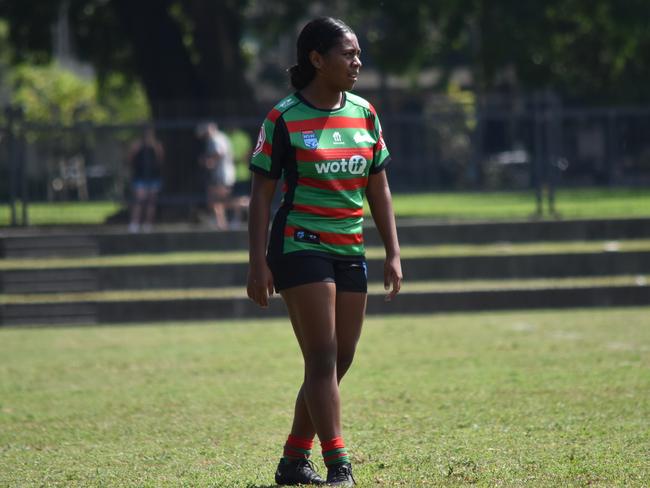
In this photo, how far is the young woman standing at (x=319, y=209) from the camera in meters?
4.93

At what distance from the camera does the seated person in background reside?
1752 centimetres

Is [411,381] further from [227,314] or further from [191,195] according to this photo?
[191,195]

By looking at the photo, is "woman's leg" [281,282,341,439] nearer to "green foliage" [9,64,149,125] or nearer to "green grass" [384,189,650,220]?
"green grass" [384,189,650,220]

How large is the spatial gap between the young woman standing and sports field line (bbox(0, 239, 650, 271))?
9960 millimetres

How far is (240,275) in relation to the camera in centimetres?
1459

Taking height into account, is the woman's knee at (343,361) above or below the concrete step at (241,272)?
above

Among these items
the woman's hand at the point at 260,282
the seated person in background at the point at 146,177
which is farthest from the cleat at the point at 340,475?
the seated person in background at the point at 146,177

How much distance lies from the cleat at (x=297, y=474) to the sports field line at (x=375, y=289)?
840 centimetres

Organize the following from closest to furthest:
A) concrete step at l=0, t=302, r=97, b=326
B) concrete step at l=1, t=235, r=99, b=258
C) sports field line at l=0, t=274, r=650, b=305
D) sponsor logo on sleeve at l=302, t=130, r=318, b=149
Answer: sponsor logo on sleeve at l=302, t=130, r=318, b=149
concrete step at l=0, t=302, r=97, b=326
sports field line at l=0, t=274, r=650, b=305
concrete step at l=1, t=235, r=99, b=258

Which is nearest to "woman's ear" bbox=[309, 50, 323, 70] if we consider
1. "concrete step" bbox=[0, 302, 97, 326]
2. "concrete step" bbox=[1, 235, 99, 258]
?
"concrete step" bbox=[0, 302, 97, 326]

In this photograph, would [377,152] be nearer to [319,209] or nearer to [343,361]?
[319,209]

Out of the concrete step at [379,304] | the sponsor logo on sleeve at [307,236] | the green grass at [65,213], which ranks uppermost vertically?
the sponsor logo on sleeve at [307,236]

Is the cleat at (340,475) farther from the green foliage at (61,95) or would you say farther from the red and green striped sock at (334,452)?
the green foliage at (61,95)

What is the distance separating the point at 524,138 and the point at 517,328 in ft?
21.1
